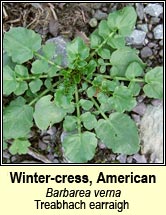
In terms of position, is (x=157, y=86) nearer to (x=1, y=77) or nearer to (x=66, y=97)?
(x=66, y=97)

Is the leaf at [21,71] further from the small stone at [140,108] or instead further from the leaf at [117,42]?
the small stone at [140,108]

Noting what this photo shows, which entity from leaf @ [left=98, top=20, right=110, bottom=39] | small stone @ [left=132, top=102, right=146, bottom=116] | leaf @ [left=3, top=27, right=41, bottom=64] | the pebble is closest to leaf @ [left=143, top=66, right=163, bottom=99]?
small stone @ [left=132, top=102, right=146, bottom=116]

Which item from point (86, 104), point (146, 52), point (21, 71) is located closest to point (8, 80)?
point (21, 71)

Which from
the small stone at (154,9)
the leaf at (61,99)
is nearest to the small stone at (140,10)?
the small stone at (154,9)

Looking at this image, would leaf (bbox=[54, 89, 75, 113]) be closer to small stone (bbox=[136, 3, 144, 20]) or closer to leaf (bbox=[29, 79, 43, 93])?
leaf (bbox=[29, 79, 43, 93])

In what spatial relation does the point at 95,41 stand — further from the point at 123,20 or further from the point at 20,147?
the point at 20,147

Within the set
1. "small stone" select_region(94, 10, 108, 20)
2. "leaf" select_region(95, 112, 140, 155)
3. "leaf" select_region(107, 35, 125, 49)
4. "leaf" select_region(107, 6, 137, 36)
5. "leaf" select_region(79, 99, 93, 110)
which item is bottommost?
"leaf" select_region(95, 112, 140, 155)
